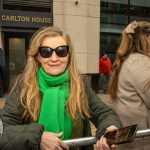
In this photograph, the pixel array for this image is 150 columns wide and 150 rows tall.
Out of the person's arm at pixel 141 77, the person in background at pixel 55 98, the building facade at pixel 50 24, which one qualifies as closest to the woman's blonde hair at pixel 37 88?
the person in background at pixel 55 98

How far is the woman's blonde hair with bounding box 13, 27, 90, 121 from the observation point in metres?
2.62

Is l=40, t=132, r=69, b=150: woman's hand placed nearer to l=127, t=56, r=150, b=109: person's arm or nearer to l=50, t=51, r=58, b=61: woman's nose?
l=50, t=51, r=58, b=61: woman's nose

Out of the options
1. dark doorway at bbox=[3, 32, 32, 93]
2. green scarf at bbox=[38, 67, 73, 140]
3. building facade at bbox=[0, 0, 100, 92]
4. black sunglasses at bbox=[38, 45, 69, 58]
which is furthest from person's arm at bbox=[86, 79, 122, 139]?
dark doorway at bbox=[3, 32, 32, 93]

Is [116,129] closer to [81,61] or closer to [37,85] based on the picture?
[37,85]

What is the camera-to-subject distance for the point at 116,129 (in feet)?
7.88

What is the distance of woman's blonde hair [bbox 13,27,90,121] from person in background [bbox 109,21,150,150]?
1.88 feet

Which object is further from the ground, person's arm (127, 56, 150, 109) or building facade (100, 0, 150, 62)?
building facade (100, 0, 150, 62)

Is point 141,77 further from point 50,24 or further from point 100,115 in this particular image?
point 50,24

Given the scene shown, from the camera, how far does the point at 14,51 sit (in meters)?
15.4

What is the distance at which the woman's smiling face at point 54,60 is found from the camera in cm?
269

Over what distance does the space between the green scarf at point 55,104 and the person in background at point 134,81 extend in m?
0.68

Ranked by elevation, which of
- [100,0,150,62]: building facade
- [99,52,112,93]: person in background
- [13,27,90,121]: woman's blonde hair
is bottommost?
[99,52,112,93]: person in background

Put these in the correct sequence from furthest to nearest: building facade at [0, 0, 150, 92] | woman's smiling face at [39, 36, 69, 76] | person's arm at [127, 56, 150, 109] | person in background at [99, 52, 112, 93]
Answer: person in background at [99, 52, 112, 93], building facade at [0, 0, 150, 92], person's arm at [127, 56, 150, 109], woman's smiling face at [39, 36, 69, 76]

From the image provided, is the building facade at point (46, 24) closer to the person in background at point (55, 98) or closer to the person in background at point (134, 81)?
the person in background at point (134, 81)
